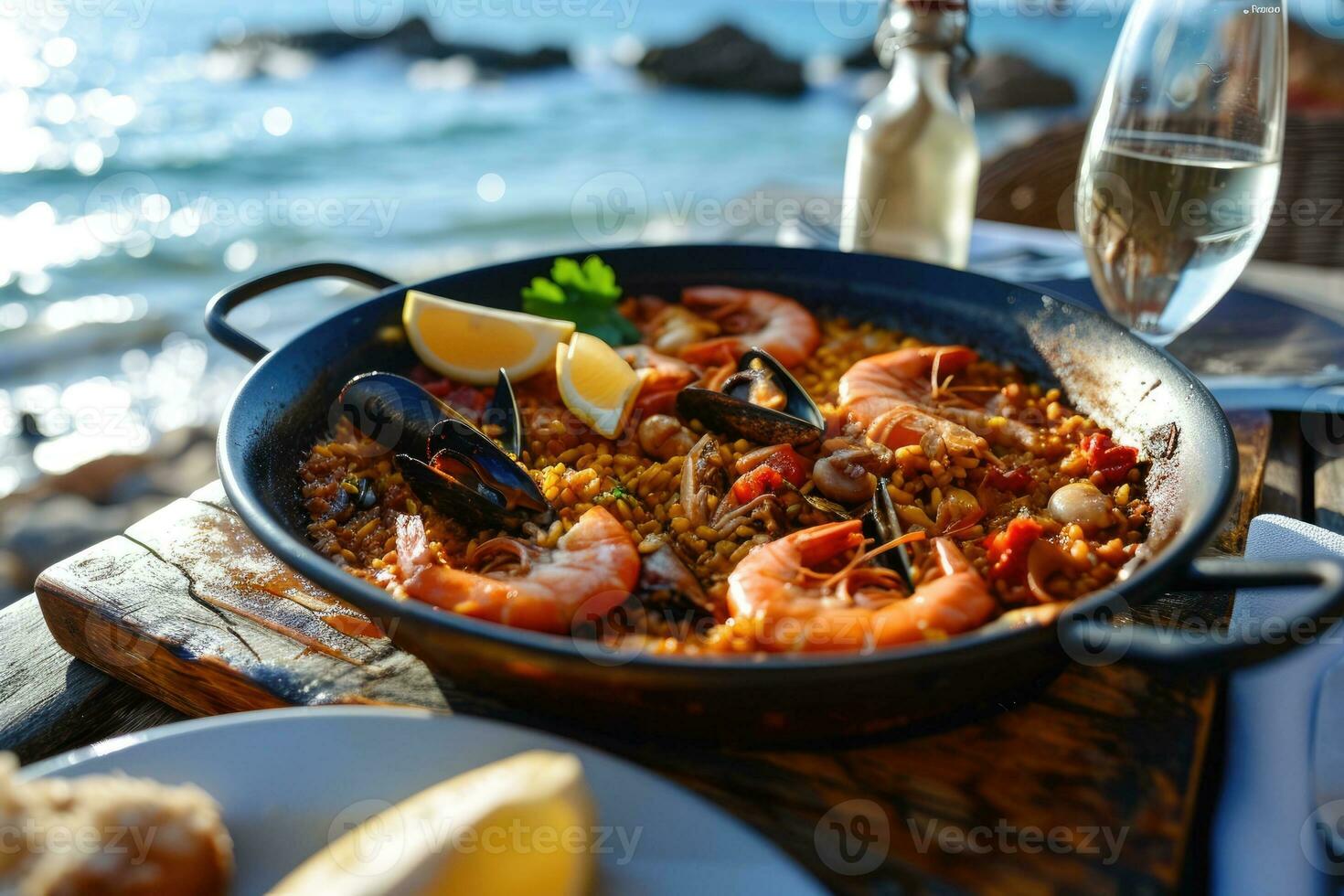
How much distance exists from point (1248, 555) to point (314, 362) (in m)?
1.59

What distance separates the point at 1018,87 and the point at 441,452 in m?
15.2

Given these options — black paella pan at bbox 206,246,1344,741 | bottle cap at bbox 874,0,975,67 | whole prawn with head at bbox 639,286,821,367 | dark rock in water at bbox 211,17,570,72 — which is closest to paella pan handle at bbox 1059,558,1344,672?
black paella pan at bbox 206,246,1344,741

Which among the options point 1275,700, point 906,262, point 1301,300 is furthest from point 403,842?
point 1301,300

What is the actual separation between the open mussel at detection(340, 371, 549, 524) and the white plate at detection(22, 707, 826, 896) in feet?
1.66

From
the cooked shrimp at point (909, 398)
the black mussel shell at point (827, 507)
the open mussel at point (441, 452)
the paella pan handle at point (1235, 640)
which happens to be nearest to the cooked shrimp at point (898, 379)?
the cooked shrimp at point (909, 398)

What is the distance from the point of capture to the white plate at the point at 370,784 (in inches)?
34.7

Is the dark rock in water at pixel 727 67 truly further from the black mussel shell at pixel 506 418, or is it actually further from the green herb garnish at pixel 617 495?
the green herb garnish at pixel 617 495

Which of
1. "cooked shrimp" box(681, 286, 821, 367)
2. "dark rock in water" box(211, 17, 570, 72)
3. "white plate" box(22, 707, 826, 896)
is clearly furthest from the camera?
"dark rock in water" box(211, 17, 570, 72)

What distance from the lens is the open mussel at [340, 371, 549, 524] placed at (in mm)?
1487

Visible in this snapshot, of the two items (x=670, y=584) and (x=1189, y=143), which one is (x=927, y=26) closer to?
(x=1189, y=143)

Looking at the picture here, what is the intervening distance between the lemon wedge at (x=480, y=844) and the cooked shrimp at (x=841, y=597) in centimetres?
41

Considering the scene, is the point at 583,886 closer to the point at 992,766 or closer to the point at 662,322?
the point at 992,766

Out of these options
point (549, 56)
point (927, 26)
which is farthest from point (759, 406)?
point (549, 56)

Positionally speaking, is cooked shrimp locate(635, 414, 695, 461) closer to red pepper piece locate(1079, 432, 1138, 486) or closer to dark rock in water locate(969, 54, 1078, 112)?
red pepper piece locate(1079, 432, 1138, 486)
